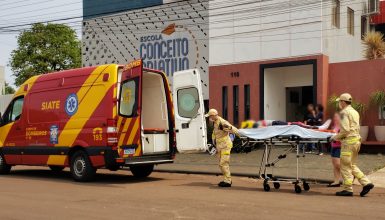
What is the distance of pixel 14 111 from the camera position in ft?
45.6

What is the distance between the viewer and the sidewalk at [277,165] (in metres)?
13.0

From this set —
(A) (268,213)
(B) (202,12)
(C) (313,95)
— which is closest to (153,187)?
(A) (268,213)

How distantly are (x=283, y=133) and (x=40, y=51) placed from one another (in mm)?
34394

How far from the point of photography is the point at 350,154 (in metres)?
9.59

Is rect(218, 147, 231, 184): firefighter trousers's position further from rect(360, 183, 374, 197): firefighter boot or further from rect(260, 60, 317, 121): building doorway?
rect(260, 60, 317, 121): building doorway

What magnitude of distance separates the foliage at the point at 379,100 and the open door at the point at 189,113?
7958 millimetres

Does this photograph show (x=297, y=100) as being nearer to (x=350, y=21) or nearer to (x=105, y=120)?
(x=350, y=21)

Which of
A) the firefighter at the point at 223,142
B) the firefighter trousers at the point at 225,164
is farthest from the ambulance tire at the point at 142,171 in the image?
the firefighter trousers at the point at 225,164

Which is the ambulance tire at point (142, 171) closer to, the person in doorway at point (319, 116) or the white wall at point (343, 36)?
the person in doorway at point (319, 116)

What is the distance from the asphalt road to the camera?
768 cm

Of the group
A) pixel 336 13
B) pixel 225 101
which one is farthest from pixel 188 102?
pixel 336 13

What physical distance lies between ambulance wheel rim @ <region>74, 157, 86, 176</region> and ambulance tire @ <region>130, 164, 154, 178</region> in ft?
5.22

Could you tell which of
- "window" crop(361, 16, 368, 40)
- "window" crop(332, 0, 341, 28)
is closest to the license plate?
"window" crop(332, 0, 341, 28)

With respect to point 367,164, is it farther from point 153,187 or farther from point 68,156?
point 68,156
